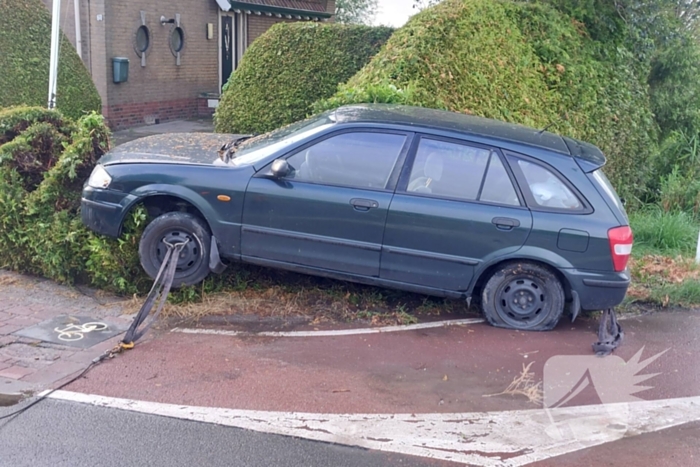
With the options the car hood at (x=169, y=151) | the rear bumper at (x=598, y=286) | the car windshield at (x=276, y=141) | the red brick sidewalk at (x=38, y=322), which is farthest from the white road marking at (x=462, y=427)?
the car windshield at (x=276, y=141)

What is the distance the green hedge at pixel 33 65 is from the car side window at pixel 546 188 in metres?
8.48

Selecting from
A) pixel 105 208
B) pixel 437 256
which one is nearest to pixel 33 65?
pixel 105 208

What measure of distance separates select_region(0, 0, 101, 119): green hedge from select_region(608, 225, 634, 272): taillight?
29.9 feet

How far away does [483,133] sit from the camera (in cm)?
600

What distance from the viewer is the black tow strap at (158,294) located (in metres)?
5.39

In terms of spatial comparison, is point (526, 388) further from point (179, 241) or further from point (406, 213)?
point (179, 241)

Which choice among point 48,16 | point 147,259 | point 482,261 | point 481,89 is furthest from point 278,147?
point 48,16

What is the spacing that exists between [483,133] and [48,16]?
30.2 ft

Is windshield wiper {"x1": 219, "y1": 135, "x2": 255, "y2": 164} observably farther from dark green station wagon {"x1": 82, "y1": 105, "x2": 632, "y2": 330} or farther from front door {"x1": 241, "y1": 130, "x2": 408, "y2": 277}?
front door {"x1": 241, "y1": 130, "x2": 408, "y2": 277}

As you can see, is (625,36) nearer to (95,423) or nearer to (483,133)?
(483,133)

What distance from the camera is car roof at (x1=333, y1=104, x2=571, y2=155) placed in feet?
19.7

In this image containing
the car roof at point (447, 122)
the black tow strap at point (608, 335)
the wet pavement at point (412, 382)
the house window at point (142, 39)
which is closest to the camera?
the wet pavement at point (412, 382)

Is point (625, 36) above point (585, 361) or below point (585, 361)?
above

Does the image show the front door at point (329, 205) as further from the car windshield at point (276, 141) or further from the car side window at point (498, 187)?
the car side window at point (498, 187)
